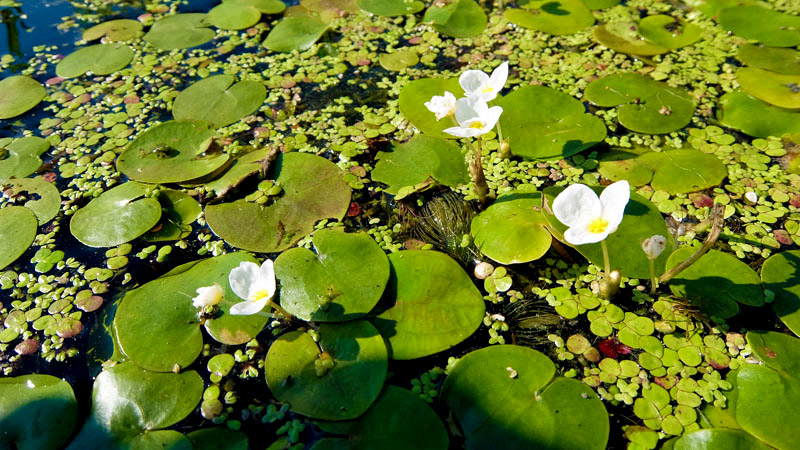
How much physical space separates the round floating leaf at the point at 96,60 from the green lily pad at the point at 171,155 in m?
1.03

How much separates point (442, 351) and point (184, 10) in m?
3.52

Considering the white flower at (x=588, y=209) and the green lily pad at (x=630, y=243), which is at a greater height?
the white flower at (x=588, y=209)

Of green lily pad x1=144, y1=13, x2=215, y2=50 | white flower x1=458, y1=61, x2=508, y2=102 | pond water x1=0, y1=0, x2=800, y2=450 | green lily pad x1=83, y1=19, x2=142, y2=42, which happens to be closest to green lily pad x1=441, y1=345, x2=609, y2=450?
pond water x1=0, y1=0, x2=800, y2=450

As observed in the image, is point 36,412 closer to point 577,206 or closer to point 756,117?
point 577,206

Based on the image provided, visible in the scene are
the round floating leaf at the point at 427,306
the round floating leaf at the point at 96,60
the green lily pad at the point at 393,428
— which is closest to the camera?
the green lily pad at the point at 393,428

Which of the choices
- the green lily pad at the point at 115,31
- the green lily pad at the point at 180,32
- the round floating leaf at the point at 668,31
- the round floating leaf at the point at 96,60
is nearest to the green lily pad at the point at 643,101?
the round floating leaf at the point at 668,31

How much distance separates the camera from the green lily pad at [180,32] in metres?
3.62

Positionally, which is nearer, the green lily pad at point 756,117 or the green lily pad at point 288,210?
the green lily pad at point 288,210

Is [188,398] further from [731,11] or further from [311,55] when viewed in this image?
[731,11]

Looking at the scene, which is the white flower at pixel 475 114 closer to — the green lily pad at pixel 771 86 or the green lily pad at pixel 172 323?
the green lily pad at pixel 172 323

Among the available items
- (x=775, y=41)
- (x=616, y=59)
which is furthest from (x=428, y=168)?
(x=775, y=41)

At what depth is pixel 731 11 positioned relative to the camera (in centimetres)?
345

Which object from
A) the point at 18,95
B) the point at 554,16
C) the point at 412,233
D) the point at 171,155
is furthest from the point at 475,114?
the point at 18,95

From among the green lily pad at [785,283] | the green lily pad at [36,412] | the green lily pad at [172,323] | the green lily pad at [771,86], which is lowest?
the green lily pad at [36,412]
